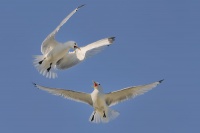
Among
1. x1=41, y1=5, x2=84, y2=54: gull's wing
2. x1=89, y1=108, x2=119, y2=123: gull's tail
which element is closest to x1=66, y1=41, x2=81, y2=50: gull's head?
x1=41, y1=5, x2=84, y2=54: gull's wing

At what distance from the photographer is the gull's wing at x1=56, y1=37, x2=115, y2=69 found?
49.6ft

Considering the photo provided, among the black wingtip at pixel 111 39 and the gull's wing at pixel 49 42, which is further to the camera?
the gull's wing at pixel 49 42

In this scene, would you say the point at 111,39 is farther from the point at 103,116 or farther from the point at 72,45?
the point at 103,116

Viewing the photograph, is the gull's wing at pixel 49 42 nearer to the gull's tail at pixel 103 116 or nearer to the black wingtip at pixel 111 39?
the black wingtip at pixel 111 39

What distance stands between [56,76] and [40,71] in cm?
49

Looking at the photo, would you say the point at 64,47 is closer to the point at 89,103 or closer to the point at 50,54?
the point at 50,54

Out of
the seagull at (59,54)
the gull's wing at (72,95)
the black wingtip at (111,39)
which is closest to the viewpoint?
the black wingtip at (111,39)

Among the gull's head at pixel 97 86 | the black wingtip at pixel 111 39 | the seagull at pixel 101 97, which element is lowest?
the seagull at pixel 101 97

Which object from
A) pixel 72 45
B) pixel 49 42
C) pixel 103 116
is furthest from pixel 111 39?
pixel 103 116

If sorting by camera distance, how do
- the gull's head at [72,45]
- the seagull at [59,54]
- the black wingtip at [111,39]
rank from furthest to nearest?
the gull's head at [72,45] → the seagull at [59,54] → the black wingtip at [111,39]

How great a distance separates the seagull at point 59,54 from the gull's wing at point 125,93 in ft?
3.63

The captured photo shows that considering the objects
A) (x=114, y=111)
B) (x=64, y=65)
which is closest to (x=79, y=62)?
(x=64, y=65)

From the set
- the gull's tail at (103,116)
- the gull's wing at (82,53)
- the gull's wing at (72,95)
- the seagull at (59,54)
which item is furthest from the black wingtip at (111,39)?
the gull's tail at (103,116)

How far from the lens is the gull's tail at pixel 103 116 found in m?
14.6
